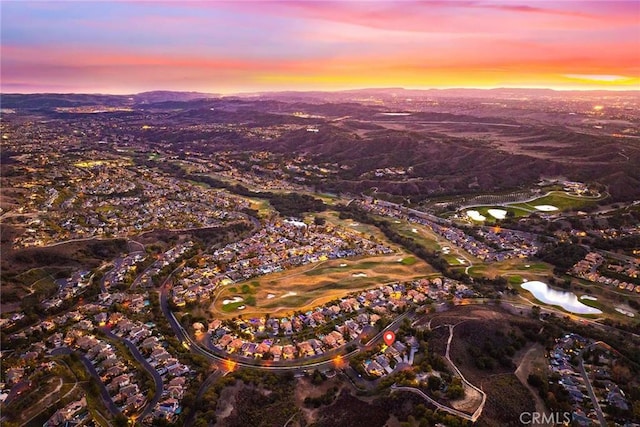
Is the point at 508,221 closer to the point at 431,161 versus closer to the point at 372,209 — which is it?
the point at 372,209

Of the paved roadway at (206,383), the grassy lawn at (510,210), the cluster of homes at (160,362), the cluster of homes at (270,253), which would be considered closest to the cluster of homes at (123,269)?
the cluster of homes at (270,253)

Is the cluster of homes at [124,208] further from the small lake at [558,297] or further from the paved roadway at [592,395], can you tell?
the paved roadway at [592,395]

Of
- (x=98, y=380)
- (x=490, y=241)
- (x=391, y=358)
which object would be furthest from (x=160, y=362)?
(x=490, y=241)

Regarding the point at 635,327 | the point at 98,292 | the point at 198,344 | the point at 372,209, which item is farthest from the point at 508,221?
the point at 98,292

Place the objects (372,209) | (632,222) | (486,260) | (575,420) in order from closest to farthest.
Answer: (575,420) → (486,260) → (632,222) → (372,209)

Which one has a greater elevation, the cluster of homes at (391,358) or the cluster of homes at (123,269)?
the cluster of homes at (123,269)

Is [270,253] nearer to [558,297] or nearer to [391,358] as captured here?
[391,358]
